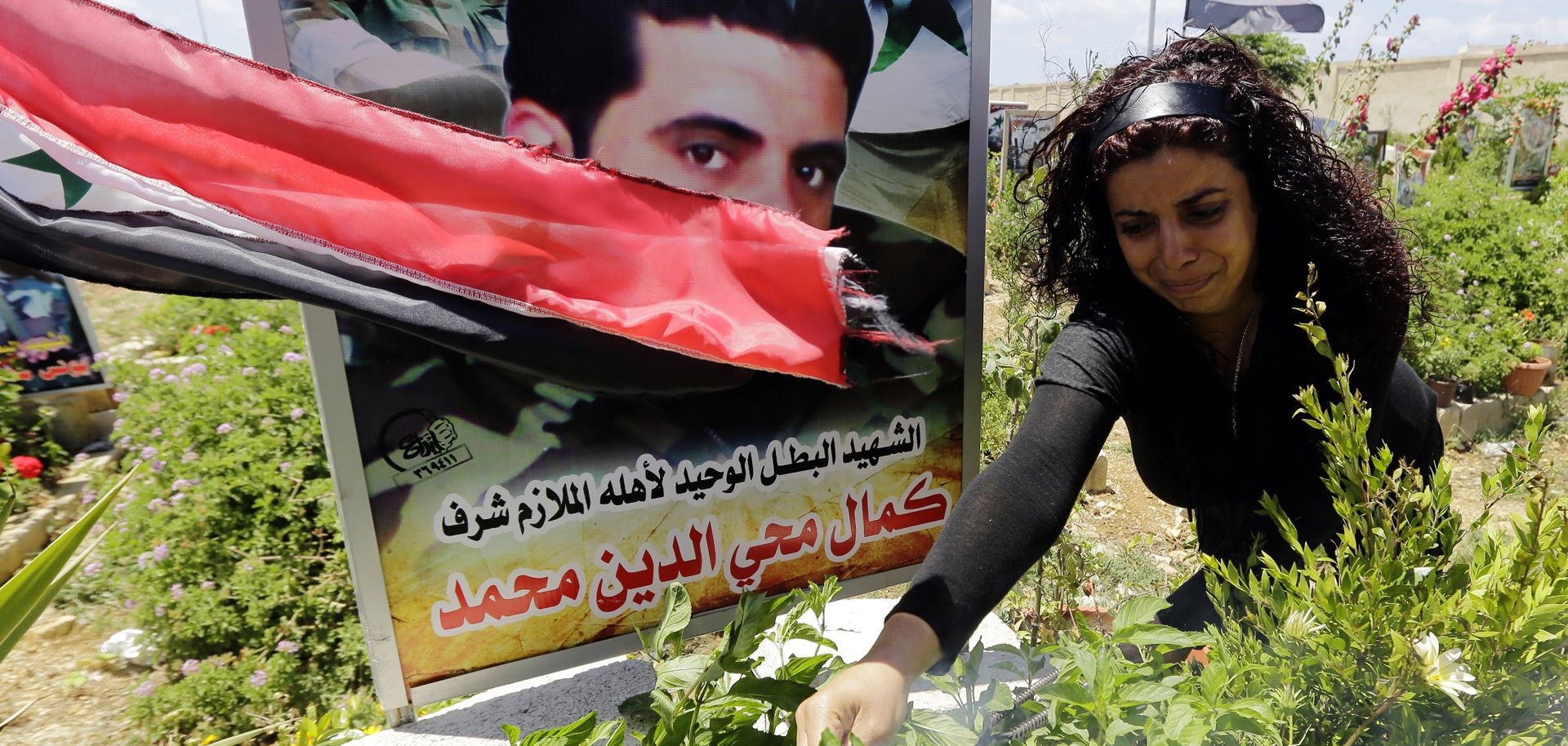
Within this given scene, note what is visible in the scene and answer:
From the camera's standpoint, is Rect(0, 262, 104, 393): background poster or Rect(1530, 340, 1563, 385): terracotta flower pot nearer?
Rect(0, 262, 104, 393): background poster

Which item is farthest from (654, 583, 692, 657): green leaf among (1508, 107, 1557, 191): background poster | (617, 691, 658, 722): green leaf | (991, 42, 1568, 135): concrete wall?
(991, 42, 1568, 135): concrete wall

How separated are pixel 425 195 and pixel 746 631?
1086 millimetres

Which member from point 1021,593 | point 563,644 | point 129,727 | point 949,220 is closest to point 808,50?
point 949,220

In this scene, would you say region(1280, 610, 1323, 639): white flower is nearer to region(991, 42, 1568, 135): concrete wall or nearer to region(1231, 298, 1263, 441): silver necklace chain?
region(1231, 298, 1263, 441): silver necklace chain

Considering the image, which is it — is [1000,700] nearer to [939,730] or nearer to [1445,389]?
[939,730]

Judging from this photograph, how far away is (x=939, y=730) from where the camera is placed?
0.99 meters

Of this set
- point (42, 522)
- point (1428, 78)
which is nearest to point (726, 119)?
point (42, 522)

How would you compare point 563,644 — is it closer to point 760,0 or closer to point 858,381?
point 858,381

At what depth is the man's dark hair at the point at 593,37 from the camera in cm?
167

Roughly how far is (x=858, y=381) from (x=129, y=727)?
9.61 ft

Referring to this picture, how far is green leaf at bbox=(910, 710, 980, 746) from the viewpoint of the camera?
3.11 feet

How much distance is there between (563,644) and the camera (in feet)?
6.63

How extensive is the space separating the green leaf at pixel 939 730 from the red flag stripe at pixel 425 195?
3.15 ft

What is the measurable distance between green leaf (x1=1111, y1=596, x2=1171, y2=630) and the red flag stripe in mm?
1025
